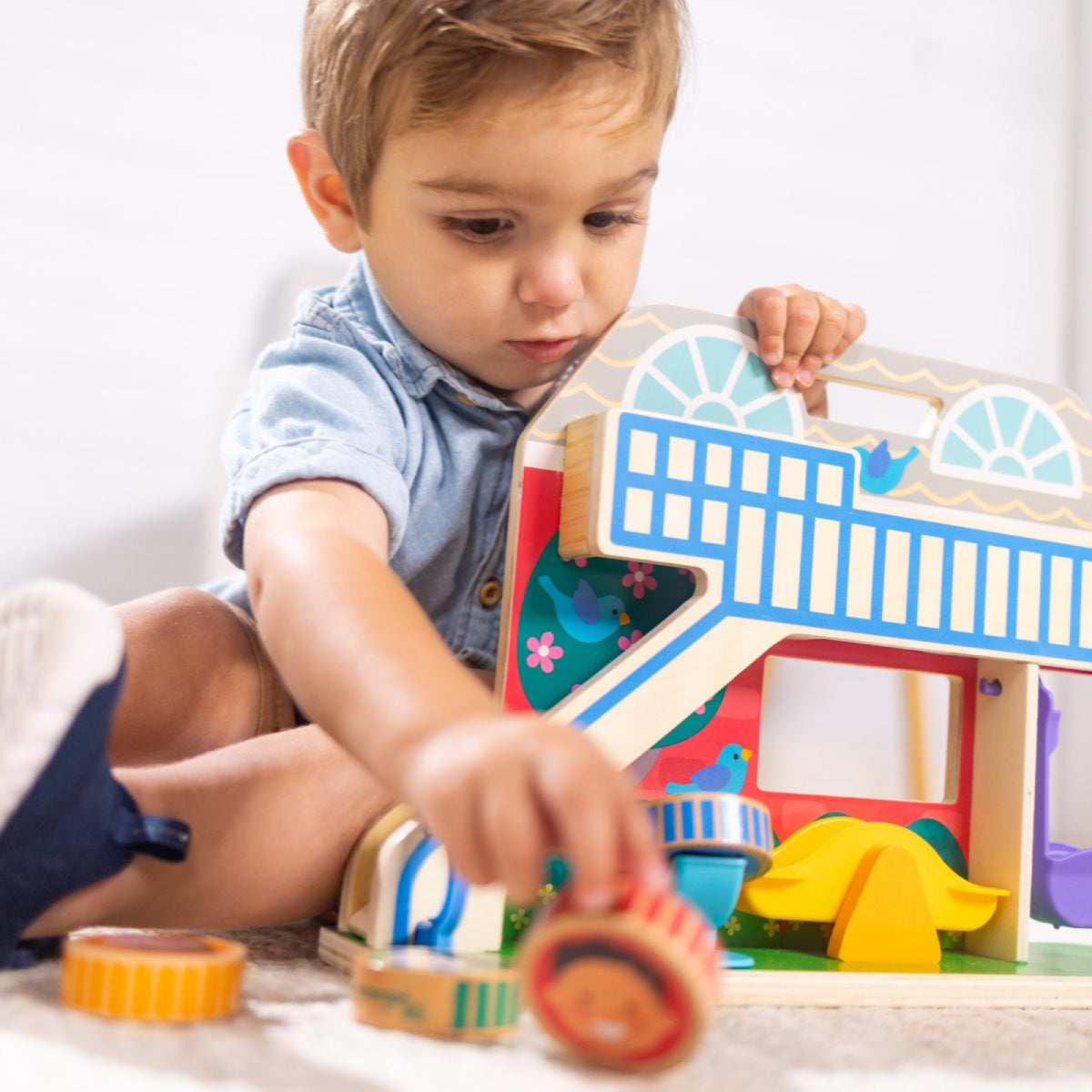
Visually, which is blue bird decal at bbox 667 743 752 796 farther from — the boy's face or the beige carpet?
the boy's face

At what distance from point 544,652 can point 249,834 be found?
17cm

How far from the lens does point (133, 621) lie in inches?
28.3

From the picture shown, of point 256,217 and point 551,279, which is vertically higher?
point 256,217

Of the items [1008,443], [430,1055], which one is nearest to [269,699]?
[430,1055]

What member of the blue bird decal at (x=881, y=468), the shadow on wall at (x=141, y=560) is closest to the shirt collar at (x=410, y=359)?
the blue bird decal at (x=881, y=468)

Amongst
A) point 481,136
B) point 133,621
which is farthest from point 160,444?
point 481,136

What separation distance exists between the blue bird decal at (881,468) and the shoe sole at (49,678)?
1.44ft

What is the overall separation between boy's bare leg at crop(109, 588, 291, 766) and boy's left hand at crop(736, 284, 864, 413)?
370 millimetres

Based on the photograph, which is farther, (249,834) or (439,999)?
(249,834)

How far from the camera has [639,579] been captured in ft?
2.18

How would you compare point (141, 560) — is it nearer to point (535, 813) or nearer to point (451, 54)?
point (451, 54)

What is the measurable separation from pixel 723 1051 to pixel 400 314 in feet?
1.54

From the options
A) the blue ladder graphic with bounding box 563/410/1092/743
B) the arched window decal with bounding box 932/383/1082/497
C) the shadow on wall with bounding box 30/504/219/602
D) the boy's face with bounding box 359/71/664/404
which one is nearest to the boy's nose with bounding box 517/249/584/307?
the boy's face with bounding box 359/71/664/404

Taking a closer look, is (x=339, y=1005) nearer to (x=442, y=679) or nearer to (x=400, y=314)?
(x=442, y=679)
